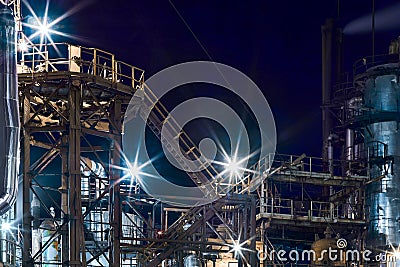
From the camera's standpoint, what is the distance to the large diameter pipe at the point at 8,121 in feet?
118

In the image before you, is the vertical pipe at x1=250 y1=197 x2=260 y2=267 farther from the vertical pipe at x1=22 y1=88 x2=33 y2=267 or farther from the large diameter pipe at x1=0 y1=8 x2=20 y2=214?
the large diameter pipe at x1=0 y1=8 x2=20 y2=214

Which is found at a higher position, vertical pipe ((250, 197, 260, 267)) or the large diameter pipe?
the large diameter pipe

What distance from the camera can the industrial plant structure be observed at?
145ft

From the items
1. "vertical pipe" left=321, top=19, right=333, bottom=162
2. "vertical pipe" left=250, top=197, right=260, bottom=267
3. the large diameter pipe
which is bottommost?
"vertical pipe" left=250, top=197, right=260, bottom=267

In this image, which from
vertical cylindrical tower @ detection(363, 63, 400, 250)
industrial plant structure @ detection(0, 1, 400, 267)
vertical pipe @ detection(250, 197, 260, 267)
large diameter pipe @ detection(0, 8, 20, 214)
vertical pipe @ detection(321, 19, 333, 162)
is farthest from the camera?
vertical pipe @ detection(321, 19, 333, 162)

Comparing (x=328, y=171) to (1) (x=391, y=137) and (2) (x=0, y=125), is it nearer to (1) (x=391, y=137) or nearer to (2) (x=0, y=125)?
(1) (x=391, y=137)

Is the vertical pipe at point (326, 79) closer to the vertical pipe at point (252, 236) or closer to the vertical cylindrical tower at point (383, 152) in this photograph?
the vertical cylindrical tower at point (383, 152)

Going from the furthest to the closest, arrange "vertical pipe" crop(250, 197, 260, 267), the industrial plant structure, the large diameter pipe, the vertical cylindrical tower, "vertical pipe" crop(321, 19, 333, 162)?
1. "vertical pipe" crop(321, 19, 333, 162)
2. the vertical cylindrical tower
3. "vertical pipe" crop(250, 197, 260, 267)
4. the industrial plant structure
5. the large diameter pipe

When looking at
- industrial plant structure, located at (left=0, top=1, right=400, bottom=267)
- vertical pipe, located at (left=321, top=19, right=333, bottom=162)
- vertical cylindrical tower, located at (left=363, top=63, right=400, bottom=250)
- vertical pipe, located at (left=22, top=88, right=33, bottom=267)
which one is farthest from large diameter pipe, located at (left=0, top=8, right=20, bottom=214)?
vertical pipe, located at (left=321, top=19, right=333, bottom=162)

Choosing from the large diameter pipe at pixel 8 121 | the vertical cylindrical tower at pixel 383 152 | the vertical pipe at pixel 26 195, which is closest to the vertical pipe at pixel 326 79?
the vertical cylindrical tower at pixel 383 152

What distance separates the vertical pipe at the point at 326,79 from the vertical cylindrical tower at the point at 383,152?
6.31 metres

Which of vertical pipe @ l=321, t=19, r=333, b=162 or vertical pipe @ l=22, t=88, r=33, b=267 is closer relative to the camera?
vertical pipe @ l=22, t=88, r=33, b=267

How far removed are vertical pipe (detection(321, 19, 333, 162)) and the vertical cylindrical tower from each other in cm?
631

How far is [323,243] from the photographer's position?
54.0 m
